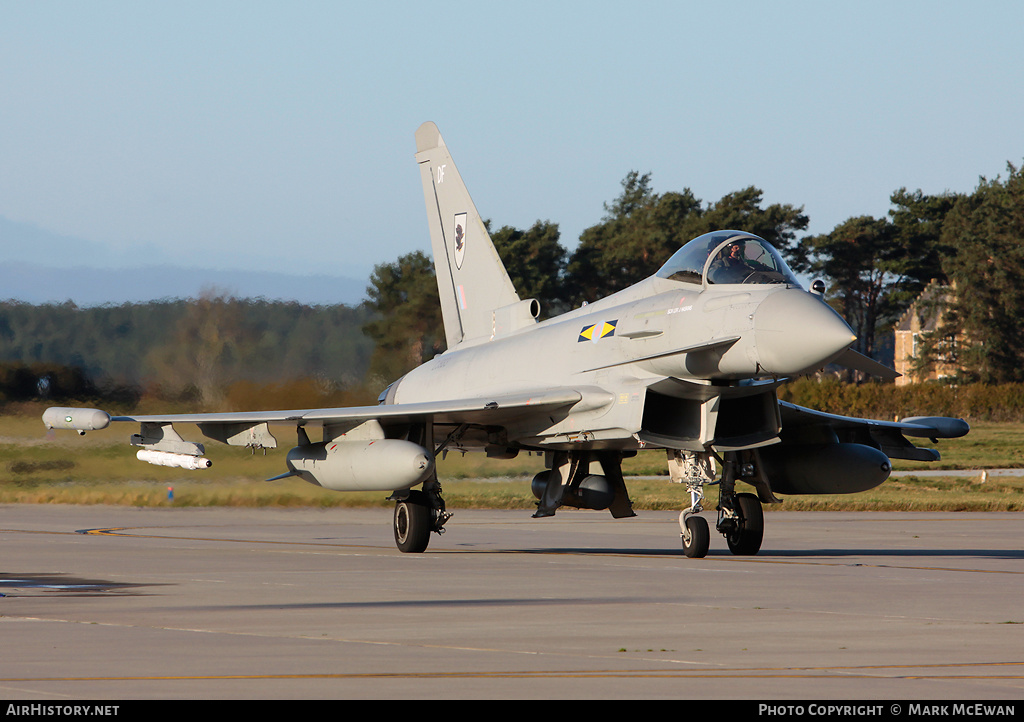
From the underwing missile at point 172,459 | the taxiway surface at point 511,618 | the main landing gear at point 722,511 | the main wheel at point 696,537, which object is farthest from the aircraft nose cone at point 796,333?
the underwing missile at point 172,459

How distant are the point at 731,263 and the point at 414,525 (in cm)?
515

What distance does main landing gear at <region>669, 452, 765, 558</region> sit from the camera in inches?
553

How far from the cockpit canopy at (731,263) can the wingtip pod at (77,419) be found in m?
7.31

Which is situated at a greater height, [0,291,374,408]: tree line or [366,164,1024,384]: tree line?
[366,164,1024,384]: tree line

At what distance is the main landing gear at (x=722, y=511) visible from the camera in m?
14.1

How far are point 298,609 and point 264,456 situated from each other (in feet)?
47.0

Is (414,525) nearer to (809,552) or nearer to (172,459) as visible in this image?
(172,459)

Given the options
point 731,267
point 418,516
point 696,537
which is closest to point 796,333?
point 731,267

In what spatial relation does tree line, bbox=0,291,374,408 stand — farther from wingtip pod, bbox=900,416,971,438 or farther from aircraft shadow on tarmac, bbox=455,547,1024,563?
wingtip pod, bbox=900,416,971,438

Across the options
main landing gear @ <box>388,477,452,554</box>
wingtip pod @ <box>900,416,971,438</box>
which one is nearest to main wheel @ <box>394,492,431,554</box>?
main landing gear @ <box>388,477,452,554</box>

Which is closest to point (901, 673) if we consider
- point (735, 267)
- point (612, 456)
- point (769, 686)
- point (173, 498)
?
point (769, 686)

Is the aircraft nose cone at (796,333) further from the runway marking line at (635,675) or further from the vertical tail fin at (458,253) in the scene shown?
the runway marking line at (635,675)

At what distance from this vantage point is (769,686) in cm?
597

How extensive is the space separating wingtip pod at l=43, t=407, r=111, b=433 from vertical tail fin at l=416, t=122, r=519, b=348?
534 cm
